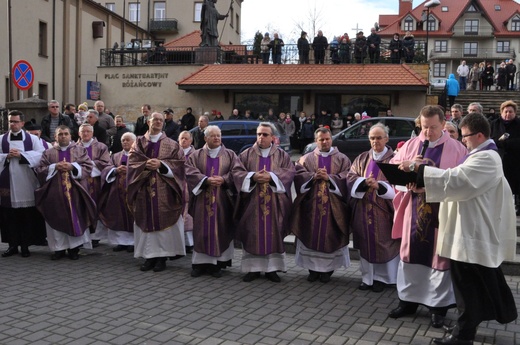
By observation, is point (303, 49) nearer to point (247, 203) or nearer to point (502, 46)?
point (247, 203)

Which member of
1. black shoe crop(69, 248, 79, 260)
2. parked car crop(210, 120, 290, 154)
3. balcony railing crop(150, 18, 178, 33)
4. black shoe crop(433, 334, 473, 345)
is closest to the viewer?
black shoe crop(433, 334, 473, 345)

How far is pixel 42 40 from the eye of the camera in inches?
1121

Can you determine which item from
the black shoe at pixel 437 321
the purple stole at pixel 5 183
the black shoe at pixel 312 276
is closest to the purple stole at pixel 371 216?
the black shoe at pixel 312 276

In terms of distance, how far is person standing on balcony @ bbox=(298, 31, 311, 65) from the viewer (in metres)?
22.7

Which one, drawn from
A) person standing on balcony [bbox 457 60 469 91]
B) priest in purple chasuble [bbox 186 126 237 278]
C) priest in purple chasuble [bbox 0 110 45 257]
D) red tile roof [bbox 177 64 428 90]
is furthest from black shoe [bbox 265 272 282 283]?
person standing on balcony [bbox 457 60 469 91]

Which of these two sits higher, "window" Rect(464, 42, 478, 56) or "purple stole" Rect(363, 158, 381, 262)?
"window" Rect(464, 42, 478, 56)

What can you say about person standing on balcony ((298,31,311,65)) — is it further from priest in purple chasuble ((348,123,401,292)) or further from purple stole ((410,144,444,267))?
purple stole ((410,144,444,267))

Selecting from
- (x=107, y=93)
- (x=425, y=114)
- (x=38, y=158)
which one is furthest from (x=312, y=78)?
(x=425, y=114)

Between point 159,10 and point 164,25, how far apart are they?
1.91 metres

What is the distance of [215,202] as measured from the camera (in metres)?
6.97

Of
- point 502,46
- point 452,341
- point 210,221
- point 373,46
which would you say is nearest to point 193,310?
point 210,221

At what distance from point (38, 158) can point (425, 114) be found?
18.1ft

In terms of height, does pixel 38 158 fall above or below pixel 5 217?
above

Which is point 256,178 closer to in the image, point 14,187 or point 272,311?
point 272,311
